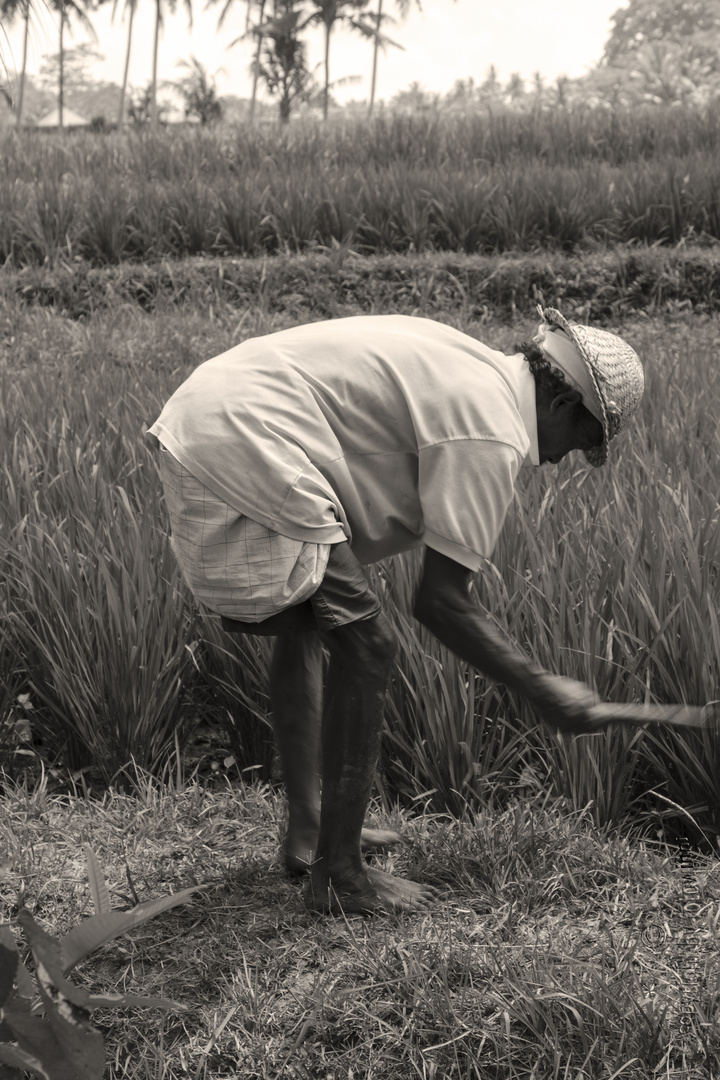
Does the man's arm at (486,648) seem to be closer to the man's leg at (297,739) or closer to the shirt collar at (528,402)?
the shirt collar at (528,402)

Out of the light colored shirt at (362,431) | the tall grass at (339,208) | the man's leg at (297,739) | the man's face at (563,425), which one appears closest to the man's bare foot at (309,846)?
the man's leg at (297,739)

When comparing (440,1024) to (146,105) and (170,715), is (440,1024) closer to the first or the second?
(170,715)

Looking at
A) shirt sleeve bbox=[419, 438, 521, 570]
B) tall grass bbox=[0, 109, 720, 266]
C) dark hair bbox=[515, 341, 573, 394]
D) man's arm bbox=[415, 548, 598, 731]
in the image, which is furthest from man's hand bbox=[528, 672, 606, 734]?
tall grass bbox=[0, 109, 720, 266]

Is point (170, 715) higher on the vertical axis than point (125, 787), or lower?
higher

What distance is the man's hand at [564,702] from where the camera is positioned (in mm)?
1565

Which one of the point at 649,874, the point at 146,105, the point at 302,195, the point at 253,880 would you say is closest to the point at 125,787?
the point at 253,880

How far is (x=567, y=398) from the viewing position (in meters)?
1.67

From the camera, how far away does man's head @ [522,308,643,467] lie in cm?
163

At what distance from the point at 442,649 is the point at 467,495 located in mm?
731

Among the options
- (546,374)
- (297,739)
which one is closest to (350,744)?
(297,739)

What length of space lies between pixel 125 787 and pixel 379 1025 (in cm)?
97

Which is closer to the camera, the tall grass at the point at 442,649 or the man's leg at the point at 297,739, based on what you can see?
the man's leg at the point at 297,739

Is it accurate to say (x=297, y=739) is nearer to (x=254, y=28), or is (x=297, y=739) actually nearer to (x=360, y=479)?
(x=360, y=479)

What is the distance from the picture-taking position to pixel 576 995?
149 centimetres
